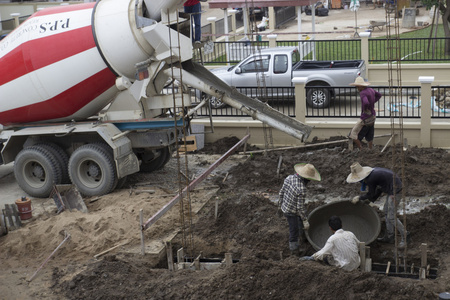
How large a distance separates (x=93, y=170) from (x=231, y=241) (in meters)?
3.94

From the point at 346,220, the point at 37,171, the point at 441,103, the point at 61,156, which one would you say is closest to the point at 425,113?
the point at 441,103

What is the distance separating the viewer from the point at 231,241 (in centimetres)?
1059

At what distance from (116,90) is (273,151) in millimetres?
3827

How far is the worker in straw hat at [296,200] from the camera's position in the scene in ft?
32.1

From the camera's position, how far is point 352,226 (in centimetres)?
1052

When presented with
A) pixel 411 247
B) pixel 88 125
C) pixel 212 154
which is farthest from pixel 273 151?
pixel 411 247

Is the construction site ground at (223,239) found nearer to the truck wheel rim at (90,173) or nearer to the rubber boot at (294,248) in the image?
the rubber boot at (294,248)

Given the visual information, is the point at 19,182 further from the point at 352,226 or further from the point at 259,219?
the point at 352,226

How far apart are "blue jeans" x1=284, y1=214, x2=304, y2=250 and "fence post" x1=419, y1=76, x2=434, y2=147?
6068 millimetres

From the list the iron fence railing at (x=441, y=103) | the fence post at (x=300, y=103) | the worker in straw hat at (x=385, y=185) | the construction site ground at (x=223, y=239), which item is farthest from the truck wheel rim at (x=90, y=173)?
the iron fence railing at (x=441, y=103)

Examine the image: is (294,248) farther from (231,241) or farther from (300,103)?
(300,103)

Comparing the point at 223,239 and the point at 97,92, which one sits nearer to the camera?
the point at 223,239

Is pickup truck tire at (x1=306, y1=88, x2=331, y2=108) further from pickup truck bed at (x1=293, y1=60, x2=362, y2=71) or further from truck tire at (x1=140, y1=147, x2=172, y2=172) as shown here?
truck tire at (x1=140, y1=147, x2=172, y2=172)

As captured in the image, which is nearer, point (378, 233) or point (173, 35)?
point (378, 233)
